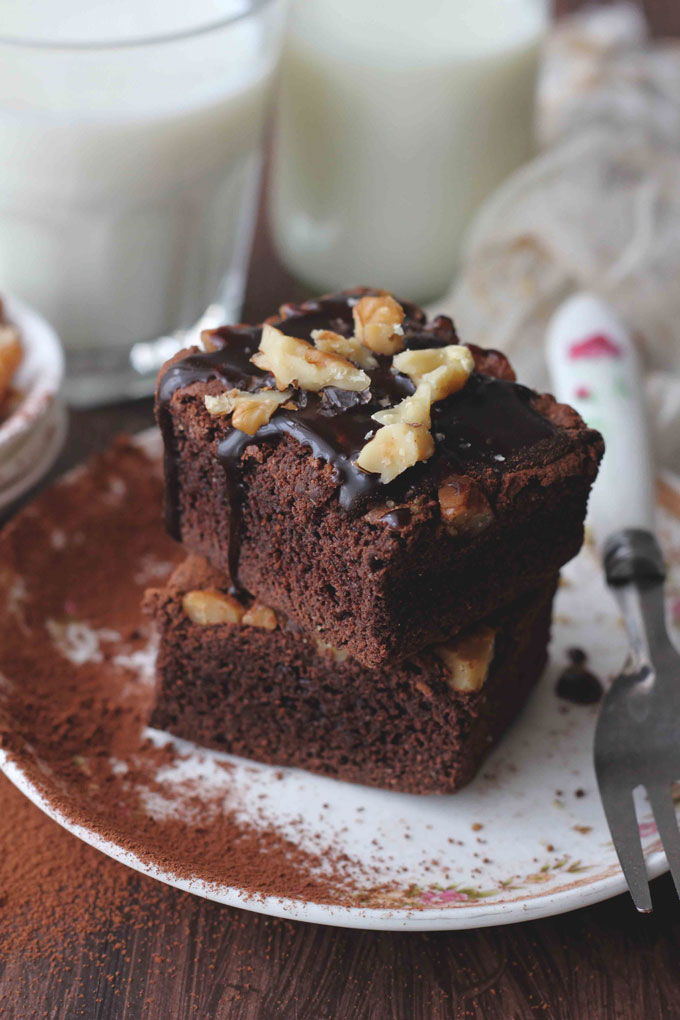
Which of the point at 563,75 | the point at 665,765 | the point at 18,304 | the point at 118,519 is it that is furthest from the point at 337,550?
the point at 563,75

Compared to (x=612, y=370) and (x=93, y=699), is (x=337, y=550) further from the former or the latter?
(x=612, y=370)

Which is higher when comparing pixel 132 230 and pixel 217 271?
pixel 132 230

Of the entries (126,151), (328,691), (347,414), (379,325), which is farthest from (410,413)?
(126,151)

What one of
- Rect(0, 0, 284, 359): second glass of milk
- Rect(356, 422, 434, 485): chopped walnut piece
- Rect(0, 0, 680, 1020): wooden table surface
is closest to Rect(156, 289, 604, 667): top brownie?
Rect(356, 422, 434, 485): chopped walnut piece

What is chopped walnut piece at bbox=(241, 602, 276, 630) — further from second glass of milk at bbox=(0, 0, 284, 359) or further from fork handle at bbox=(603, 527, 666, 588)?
second glass of milk at bbox=(0, 0, 284, 359)

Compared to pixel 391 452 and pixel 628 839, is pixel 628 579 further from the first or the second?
pixel 391 452

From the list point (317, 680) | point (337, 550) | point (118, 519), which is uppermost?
point (337, 550)
